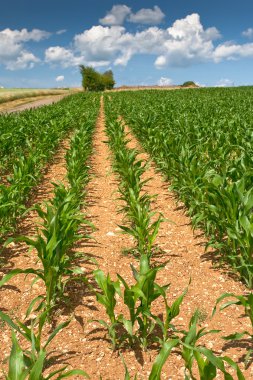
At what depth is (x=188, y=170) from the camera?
5.41 metres

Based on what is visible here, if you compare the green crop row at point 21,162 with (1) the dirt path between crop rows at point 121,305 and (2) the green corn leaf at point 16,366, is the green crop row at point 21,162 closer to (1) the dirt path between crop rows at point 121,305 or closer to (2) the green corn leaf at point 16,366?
(1) the dirt path between crop rows at point 121,305

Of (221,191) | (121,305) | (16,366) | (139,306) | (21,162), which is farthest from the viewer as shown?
(21,162)

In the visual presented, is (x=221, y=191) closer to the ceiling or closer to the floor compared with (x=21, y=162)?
closer to the floor

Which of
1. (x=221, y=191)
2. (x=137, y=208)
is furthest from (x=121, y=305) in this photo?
(x=221, y=191)

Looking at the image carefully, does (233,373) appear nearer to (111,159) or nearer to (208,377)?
(208,377)

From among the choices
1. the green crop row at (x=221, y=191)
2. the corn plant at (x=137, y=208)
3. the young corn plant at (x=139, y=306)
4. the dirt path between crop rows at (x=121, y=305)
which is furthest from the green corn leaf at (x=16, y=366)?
the green crop row at (x=221, y=191)

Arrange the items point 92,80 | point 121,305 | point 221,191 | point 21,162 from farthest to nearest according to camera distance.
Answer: point 92,80, point 21,162, point 221,191, point 121,305

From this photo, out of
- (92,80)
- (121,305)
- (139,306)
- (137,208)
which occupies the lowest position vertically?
(121,305)

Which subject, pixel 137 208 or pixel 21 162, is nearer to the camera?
pixel 137 208

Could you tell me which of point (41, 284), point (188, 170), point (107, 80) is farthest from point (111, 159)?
point (107, 80)

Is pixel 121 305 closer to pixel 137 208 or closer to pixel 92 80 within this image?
pixel 137 208

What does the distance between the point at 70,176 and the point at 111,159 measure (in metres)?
3.69

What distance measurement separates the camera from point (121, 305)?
3.39 m

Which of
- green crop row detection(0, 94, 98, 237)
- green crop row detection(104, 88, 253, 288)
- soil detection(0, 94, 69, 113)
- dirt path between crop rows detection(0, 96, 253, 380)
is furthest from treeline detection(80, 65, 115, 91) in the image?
dirt path between crop rows detection(0, 96, 253, 380)
